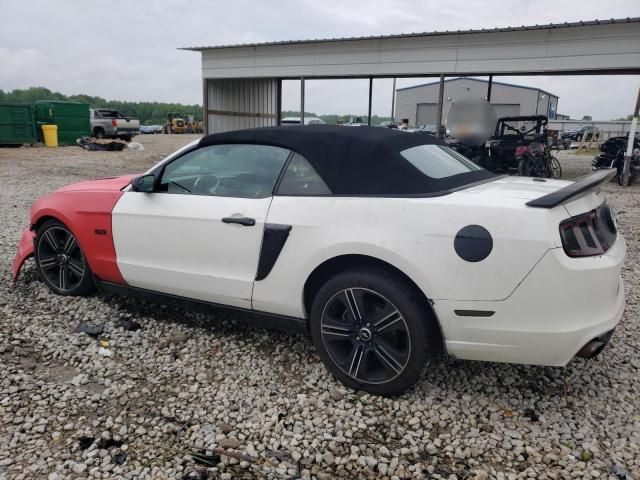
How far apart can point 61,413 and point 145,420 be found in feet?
1.51

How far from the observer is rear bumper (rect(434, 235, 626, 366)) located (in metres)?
2.33

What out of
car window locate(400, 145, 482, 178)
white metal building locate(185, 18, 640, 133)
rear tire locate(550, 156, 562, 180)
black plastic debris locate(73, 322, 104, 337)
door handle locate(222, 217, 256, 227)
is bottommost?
black plastic debris locate(73, 322, 104, 337)

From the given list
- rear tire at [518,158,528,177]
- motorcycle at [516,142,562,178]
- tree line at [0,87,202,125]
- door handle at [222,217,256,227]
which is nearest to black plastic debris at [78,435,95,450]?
door handle at [222,217,256,227]

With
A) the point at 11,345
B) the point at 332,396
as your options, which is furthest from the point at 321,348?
the point at 11,345

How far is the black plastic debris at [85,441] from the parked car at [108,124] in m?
28.2

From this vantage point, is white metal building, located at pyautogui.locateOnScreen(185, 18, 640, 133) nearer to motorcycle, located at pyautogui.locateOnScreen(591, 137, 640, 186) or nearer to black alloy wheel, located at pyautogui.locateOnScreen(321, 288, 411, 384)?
motorcycle, located at pyautogui.locateOnScreen(591, 137, 640, 186)

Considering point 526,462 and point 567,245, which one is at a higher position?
point 567,245

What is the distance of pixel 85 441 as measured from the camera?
A: 8.00ft

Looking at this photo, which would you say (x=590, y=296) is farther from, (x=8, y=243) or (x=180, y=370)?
(x=8, y=243)

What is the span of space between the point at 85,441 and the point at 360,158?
2.06 metres

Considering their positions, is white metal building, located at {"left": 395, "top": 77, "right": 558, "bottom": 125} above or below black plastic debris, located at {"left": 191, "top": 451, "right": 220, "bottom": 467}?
above

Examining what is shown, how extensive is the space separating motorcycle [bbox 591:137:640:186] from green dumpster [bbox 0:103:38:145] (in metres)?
22.3

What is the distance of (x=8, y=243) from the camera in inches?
238

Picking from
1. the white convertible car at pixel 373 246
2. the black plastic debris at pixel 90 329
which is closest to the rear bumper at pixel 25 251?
the white convertible car at pixel 373 246
